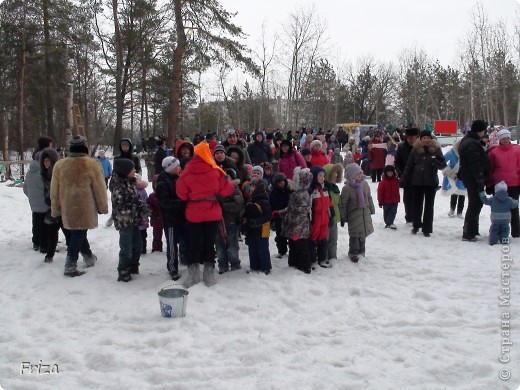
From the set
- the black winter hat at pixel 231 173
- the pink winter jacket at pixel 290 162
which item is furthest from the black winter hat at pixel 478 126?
the black winter hat at pixel 231 173

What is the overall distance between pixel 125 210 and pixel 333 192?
2.99 meters

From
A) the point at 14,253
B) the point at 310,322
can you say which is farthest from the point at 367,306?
the point at 14,253

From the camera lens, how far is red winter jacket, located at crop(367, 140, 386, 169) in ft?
48.3

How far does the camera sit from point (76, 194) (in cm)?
589

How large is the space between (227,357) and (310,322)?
1.08 m

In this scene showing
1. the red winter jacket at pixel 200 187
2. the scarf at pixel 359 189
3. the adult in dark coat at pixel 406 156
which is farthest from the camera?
the adult in dark coat at pixel 406 156

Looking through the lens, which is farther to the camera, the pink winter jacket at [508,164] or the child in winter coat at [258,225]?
the pink winter jacket at [508,164]

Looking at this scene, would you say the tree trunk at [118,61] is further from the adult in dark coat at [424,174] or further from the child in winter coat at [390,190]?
the adult in dark coat at [424,174]

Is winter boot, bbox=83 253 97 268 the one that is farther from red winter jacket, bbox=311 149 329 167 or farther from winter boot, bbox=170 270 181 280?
red winter jacket, bbox=311 149 329 167

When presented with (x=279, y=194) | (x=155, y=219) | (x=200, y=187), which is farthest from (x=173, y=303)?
(x=155, y=219)

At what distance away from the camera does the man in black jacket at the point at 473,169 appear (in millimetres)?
7371

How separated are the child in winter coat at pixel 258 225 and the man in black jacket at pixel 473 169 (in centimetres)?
374

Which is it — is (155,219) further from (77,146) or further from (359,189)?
(359,189)

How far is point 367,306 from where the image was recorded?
4.95 meters
